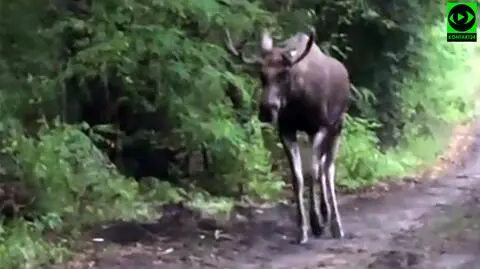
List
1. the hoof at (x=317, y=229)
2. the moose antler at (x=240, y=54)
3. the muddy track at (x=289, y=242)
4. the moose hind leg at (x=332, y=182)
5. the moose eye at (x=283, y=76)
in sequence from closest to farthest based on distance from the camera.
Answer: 1. the muddy track at (x=289, y=242)
2. the moose eye at (x=283, y=76)
3. the moose antler at (x=240, y=54)
4. the hoof at (x=317, y=229)
5. the moose hind leg at (x=332, y=182)

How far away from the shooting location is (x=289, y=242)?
1131 centimetres

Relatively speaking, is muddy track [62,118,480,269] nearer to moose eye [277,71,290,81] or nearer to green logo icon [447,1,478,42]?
moose eye [277,71,290,81]

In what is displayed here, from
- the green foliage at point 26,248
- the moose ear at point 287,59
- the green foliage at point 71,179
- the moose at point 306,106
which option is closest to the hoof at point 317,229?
the moose at point 306,106

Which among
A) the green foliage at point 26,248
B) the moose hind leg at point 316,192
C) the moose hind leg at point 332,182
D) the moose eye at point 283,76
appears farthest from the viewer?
the moose hind leg at point 332,182

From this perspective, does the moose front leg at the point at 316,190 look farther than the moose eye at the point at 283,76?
Yes

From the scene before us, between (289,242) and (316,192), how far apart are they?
2.85ft

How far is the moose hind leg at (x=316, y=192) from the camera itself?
37.8 ft

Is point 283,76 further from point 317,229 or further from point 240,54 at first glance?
point 317,229

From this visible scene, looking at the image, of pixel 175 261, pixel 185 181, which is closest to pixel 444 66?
pixel 185 181

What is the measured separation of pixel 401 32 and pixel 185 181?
220 inches

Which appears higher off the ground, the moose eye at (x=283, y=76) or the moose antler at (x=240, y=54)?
the moose antler at (x=240, y=54)

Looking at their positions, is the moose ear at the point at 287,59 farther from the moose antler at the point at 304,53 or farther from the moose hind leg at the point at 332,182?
the moose hind leg at the point at 332,182

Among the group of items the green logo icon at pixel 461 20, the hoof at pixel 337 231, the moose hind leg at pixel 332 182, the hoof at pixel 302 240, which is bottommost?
the hoof at pixel 337 231

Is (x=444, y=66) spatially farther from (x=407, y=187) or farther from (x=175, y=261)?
(x=175, y=261)
